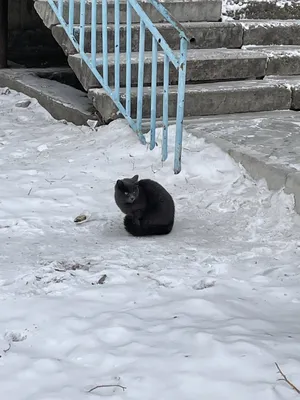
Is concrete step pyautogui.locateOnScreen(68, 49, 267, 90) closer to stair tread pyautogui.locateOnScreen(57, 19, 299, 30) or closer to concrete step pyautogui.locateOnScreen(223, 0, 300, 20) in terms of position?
stair tread pyautogui.locateOnScreen(57, 19, 299, 30)

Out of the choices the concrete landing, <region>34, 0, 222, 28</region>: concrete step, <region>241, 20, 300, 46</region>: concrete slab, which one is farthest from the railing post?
the concrete landing

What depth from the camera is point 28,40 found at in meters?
9.41

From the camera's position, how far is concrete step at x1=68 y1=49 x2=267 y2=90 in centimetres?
622

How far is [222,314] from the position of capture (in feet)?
10.4

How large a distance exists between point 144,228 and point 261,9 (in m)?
4.26

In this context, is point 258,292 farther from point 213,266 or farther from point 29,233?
point 29,233

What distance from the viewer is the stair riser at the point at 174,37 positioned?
6496 mm

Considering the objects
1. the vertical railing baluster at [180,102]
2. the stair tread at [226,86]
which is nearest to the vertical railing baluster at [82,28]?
the stair tread at [226,86]

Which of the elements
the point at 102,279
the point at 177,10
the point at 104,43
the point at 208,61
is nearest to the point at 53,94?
the point at 104,43

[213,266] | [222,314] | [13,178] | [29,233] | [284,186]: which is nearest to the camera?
[222,314]

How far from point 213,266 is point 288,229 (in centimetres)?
73

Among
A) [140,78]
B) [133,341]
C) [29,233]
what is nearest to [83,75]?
[140,78]

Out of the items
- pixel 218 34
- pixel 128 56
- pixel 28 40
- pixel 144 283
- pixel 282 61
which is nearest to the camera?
pixel 144 283

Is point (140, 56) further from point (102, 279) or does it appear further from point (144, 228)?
point (102, 279)
